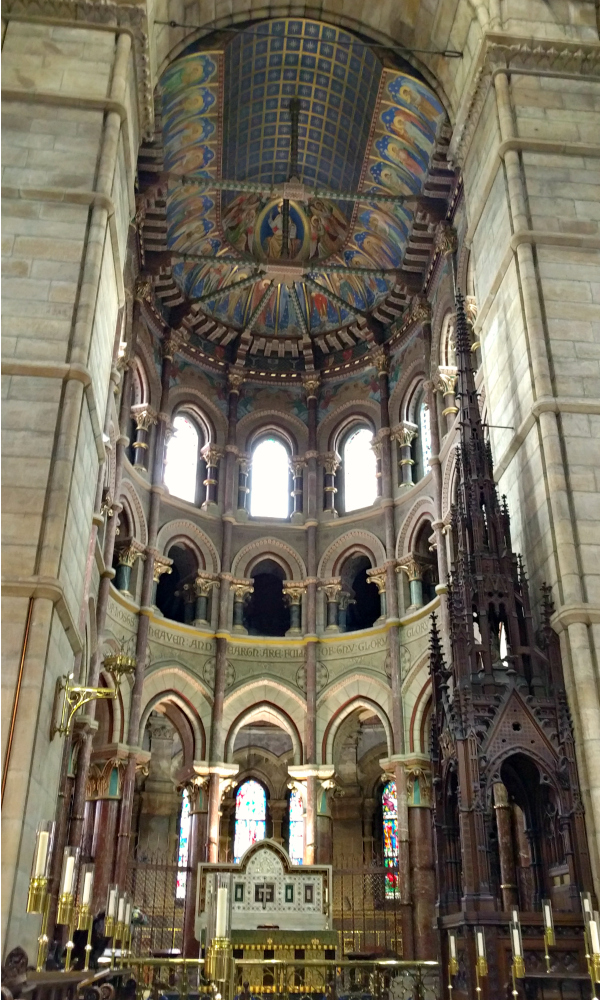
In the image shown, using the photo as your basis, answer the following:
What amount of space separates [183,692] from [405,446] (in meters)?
8.44

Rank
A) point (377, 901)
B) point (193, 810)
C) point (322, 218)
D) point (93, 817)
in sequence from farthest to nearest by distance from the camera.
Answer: point (322, 218)
point (377, 901)
point (193, 810)
point (93, 817)

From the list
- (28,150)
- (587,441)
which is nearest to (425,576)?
(587,441)

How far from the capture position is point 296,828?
2586 centimetres

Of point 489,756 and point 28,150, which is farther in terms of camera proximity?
point 28,150

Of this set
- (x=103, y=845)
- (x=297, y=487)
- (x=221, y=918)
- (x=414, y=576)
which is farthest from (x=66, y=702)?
(x=297, y=487)

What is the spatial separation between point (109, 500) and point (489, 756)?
11.8 meters

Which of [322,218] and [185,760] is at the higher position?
[322,218]

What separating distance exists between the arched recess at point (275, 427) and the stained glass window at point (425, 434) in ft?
11.7

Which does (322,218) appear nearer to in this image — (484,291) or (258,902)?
(484,291)

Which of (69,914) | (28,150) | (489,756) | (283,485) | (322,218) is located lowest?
(69,914)

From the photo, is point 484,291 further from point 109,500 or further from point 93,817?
point 93,817

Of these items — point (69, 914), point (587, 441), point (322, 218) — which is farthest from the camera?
point (322, 218)

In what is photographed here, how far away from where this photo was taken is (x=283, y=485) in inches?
1018

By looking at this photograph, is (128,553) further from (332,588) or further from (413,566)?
(413,566)
